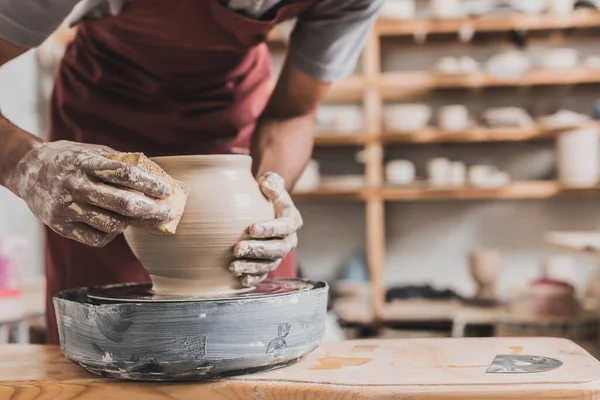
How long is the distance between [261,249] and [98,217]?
0.81 ft

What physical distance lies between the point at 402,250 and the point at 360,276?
55cm

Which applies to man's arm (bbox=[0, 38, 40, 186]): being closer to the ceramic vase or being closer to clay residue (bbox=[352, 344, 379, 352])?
clay residue (bbox=[352, 344, 379, 352])

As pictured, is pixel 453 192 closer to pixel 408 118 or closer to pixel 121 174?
pixel 408 118

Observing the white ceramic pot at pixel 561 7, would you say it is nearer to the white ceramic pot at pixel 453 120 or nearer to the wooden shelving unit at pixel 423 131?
A: the wooden shelving unit at pixel 423 131

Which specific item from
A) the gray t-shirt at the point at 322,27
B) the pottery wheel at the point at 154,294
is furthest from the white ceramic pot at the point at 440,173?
the pottery wheel at the point at 154,294

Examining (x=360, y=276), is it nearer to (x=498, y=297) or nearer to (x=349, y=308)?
(x=349, y=308)

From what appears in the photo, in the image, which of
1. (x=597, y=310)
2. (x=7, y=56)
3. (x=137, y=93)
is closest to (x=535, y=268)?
(x=597, y=310)

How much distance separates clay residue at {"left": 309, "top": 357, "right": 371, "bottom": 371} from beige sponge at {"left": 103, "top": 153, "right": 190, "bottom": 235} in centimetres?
28

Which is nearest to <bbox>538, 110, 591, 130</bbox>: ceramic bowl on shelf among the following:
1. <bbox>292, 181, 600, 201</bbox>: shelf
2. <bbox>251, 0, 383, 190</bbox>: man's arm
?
<bbox>292, 181, 600, 201</bbox>: shelf

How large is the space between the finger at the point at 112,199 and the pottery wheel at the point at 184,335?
115 millimetres

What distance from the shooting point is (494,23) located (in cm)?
403

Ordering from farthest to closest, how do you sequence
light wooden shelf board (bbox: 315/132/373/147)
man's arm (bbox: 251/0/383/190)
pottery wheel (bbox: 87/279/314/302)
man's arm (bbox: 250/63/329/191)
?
light wooden shelf board (bbox: 315/132/373/147)
man's arm (bbox: 250/63/329/191)
man's arm (bbox: 251/0/383/190)
pottery wheel (bbox: 87/279/314/302)

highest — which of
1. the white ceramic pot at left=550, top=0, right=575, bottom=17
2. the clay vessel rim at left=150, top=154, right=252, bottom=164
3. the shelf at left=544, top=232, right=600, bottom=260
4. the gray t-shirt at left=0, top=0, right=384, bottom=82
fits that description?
the white ceramic pot at left=550, top=0, right=575, bottom=17

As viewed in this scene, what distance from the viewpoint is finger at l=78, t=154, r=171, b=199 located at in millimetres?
912
